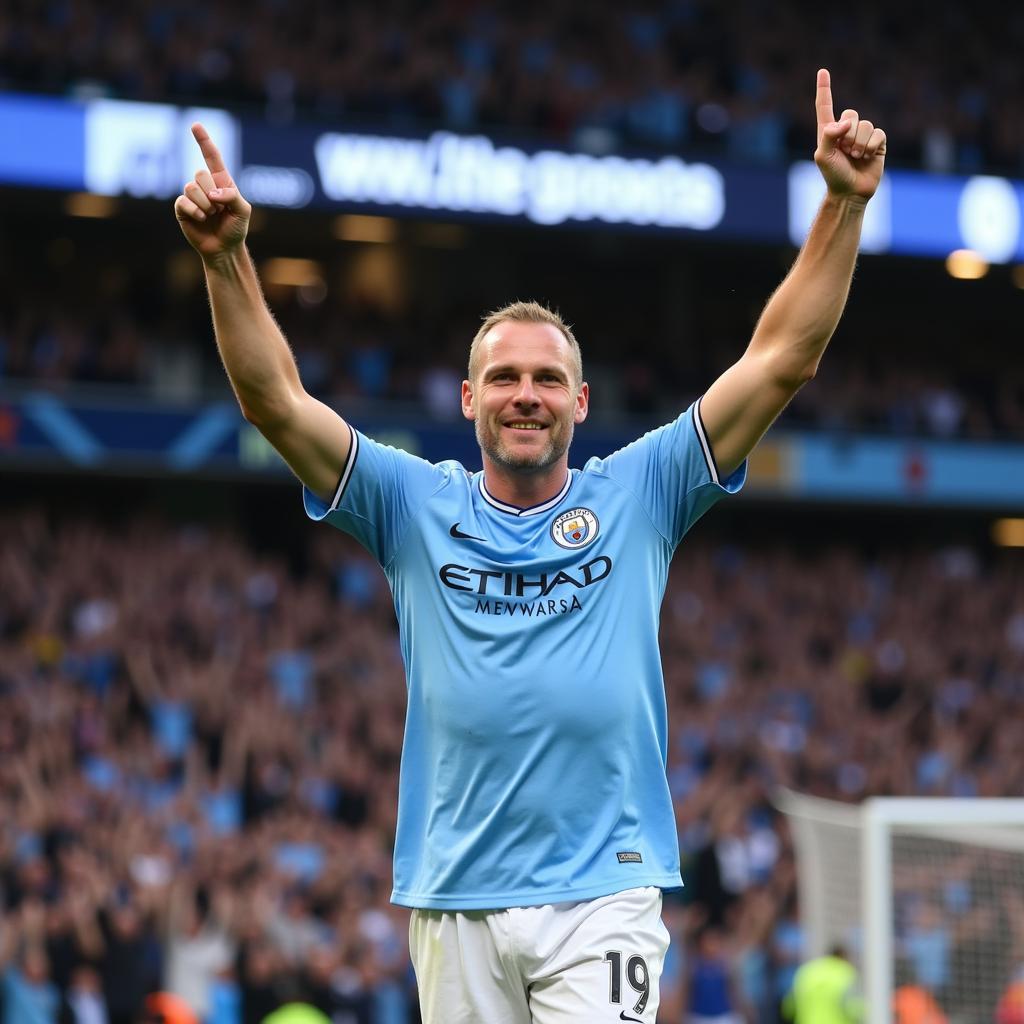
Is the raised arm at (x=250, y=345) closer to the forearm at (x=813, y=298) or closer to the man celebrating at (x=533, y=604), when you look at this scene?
the man celebrating at (x=533, y=604)

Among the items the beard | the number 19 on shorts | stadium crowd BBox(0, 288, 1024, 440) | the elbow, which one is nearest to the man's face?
the beard

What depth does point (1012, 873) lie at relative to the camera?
32.6 feet

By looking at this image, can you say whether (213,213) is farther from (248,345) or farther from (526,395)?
(526,395)

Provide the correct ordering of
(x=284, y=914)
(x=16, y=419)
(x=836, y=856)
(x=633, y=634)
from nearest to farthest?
(x=633, y=634)
(x=836, y=856)
(x=284, y=914)
(x=16, y=419)

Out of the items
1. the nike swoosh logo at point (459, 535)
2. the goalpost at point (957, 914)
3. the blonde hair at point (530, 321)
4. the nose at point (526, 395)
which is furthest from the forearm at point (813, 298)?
the goalpost at point (957, 914)

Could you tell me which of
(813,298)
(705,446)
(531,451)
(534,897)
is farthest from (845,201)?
(534,897)

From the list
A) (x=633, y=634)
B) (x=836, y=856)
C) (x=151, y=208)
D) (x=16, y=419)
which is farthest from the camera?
(x=151, y=208)

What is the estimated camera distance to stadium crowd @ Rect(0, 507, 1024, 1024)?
13.4m

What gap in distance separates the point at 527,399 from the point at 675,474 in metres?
0.38

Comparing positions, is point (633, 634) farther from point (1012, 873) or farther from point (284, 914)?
point (284, 914)

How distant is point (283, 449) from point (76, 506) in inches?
761

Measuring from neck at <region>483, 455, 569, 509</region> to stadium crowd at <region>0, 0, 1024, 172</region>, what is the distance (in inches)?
658

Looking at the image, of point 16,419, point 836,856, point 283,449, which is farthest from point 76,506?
point 283,449

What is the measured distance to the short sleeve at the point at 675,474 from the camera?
13.1 ft
